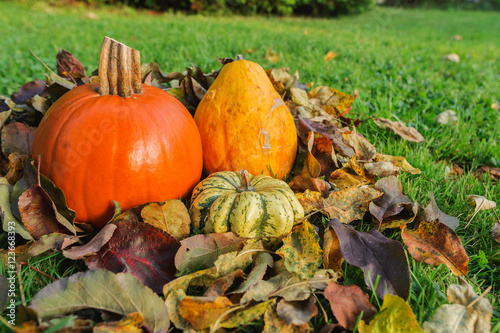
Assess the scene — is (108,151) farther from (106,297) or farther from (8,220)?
(106,297)

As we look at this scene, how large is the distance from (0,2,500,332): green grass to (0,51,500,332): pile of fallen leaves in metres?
0.11

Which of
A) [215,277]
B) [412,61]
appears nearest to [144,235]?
[215,277]

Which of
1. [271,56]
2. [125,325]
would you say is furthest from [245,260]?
[271,56]

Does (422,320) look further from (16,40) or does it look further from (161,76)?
(16,40)

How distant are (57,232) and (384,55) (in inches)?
209

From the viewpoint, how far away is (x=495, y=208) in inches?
84.0

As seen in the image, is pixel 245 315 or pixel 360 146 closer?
pixel 245 315

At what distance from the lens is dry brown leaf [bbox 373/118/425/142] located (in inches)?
113

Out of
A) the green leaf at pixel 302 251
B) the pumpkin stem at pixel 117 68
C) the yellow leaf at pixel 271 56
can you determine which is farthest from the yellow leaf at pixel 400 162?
the yellow leaf at pixel 271 56

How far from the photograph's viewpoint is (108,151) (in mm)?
1727

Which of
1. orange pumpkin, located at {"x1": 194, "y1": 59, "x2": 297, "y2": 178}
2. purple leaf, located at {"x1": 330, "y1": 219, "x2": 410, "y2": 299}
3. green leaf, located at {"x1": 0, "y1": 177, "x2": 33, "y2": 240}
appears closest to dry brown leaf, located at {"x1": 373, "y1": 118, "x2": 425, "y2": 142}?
orange pumpkin, located at {"x1": 194, "y1": 59, "x2": 297, "y2": 178}

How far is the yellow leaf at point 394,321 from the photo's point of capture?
1278mm

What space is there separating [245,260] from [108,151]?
2.75 feet

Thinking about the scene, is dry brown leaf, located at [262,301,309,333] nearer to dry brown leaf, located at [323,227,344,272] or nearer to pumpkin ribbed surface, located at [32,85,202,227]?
dry brown leaf, located at [323,227,344,272]
